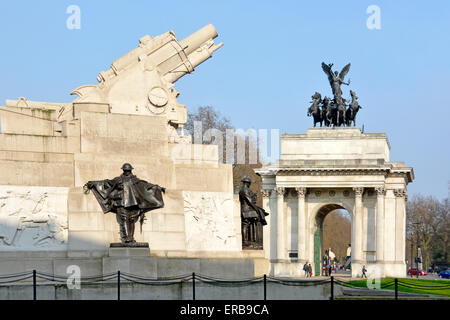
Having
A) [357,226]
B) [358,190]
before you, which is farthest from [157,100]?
[357,226]

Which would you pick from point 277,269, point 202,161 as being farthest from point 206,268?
point 277,269

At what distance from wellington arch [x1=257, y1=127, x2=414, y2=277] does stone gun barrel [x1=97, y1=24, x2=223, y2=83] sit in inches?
A: 1959

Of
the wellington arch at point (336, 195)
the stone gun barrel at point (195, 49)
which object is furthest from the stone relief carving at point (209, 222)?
the wellington arch at point (336, 195)

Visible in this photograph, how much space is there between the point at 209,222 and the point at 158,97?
385 cm

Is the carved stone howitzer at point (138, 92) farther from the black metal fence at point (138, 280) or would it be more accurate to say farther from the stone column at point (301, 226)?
the stone column at point (301, 226)

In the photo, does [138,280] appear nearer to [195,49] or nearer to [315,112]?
[195,49]

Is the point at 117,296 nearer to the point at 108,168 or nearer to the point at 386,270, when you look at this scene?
the point at 108,168

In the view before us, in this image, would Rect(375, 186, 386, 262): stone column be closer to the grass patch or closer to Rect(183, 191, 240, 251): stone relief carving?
the grass patch

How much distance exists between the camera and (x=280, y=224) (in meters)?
83.6

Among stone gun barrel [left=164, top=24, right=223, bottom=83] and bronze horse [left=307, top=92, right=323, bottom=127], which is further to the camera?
bronze horse [left=307, top=92, right=323, bottom=127]

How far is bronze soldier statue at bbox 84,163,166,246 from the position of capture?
83.3 ft

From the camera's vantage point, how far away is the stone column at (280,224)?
8297 centimetres

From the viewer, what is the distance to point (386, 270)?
81688 millimetres

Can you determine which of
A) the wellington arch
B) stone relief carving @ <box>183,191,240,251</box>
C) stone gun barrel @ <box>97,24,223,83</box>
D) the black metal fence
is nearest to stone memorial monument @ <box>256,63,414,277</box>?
the wellington arch
